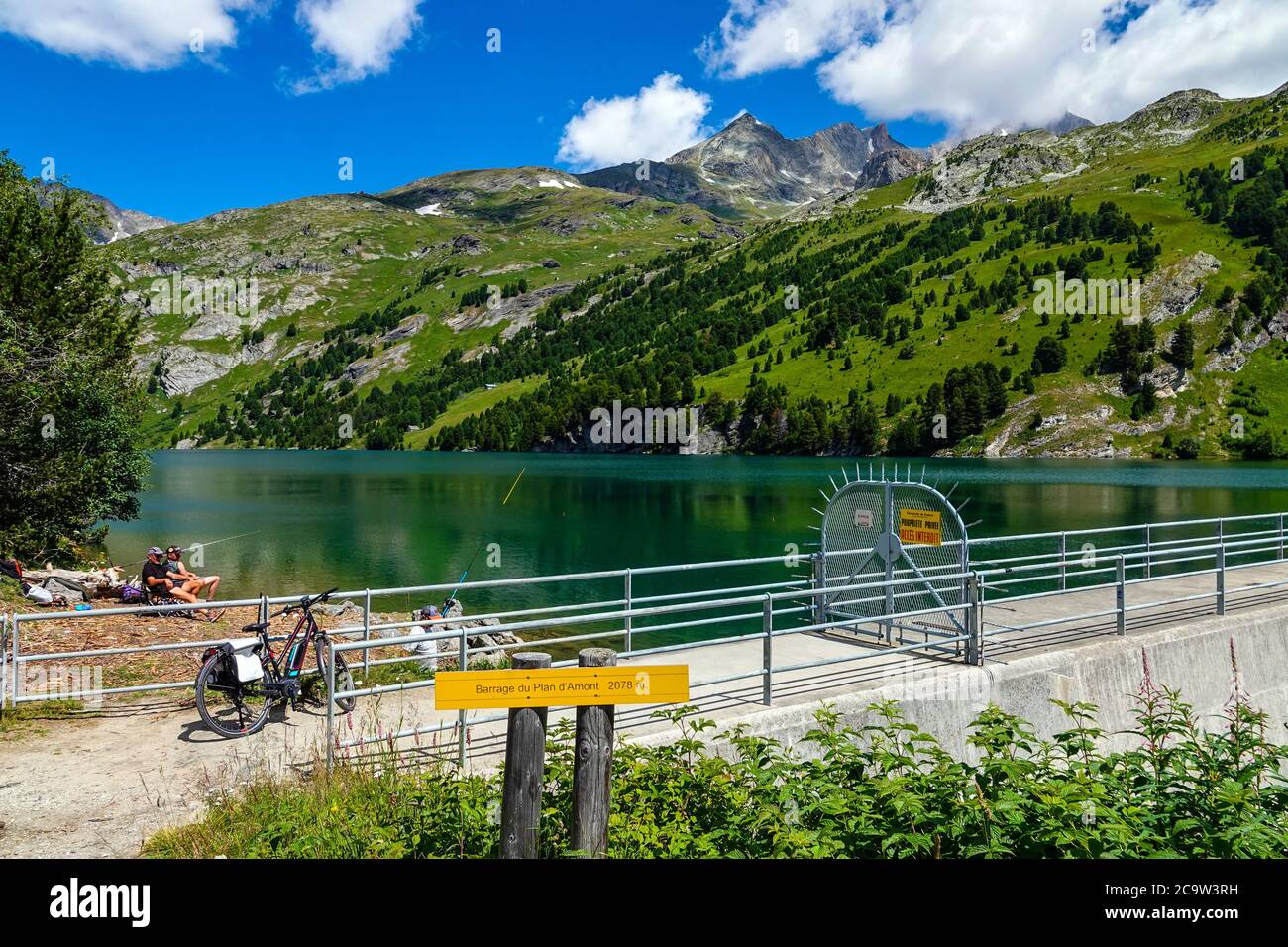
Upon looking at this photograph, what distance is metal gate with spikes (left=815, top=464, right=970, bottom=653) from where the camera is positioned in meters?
12.5

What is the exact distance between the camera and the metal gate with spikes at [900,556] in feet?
41.1

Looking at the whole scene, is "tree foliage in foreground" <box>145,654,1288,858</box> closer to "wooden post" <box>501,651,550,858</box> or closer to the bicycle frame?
"wooden post" <box>501,651,550,858</box>

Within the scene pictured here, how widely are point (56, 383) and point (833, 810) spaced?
2677cm

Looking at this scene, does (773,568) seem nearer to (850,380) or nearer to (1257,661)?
(1257,661)

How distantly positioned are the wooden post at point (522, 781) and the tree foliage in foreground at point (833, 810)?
303 mm

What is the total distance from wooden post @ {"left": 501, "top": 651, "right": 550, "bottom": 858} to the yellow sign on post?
238 mm

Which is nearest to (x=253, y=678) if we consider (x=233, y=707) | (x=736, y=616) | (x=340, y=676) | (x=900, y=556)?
(x=233, y=707)

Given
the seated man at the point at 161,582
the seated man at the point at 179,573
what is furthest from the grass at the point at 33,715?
the seated man at the point at 179,573

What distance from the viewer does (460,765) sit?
7406 mm

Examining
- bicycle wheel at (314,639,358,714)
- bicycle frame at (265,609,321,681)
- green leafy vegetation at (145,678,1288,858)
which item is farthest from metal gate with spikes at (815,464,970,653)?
bicycle frame at (265,609,321,681)

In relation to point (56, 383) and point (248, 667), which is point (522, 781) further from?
point (56, 383)

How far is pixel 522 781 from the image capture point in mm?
4797

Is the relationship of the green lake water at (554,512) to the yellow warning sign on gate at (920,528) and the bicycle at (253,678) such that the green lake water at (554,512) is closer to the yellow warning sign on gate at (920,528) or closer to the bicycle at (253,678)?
the bicycle at (253,678)

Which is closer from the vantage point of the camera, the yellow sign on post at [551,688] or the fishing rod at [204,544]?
the yellow sign on post at [551,688]
